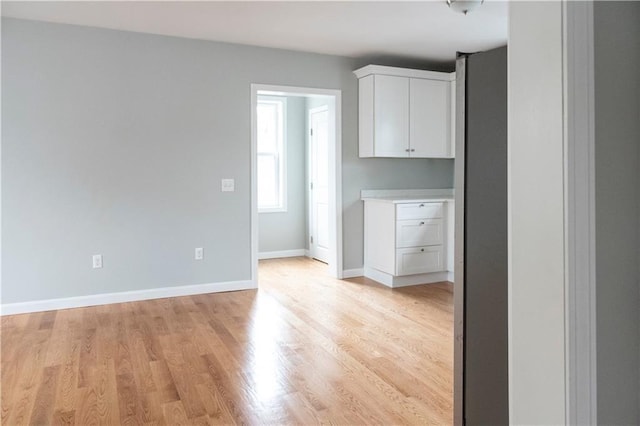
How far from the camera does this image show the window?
674 cm

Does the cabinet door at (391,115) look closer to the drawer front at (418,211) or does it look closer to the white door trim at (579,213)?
the drawer front at (418,211)

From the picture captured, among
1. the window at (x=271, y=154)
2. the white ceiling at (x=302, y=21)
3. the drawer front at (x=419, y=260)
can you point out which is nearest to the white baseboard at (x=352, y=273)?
the drawer front at (x=419, y=260)

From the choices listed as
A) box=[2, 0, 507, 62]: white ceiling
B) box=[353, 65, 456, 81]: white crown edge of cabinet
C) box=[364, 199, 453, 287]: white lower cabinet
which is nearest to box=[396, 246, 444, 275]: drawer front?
box=[364, 199, 453, 287]: white lower cabinet

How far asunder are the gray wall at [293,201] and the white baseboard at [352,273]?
1.62 meters

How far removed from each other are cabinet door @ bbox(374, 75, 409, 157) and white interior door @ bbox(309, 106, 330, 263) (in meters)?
1.21

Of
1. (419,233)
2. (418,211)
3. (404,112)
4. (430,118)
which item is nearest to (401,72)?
(404,112)

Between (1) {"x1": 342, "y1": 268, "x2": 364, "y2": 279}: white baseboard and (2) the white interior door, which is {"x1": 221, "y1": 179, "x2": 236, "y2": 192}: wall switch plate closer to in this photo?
(1) {"x1": 342, "y1": 268, "x2": 364, "y2": 279}: white baseboard

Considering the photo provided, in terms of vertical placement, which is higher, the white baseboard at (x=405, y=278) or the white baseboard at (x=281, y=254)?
the white baseboard at (x=281, y=254)

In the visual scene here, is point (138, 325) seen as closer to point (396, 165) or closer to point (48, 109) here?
point (48, 109)

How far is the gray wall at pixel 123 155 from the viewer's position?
408cm

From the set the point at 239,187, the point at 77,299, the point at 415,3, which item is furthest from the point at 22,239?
the point at 415,3

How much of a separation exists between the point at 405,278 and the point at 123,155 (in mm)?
2980

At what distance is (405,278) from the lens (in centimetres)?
511

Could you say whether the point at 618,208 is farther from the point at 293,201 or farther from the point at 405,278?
the point at 293,201
